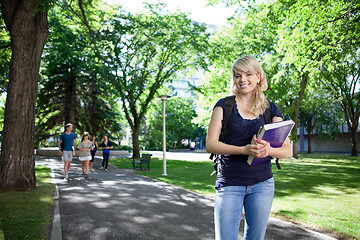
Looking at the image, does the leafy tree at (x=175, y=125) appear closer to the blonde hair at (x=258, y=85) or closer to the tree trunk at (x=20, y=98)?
the tree trunk at (x=20, y=98)

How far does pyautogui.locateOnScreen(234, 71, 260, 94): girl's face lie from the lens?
2395 millimetres

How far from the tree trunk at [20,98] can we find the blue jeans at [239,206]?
8.11 meters

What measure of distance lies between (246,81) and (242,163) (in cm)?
63

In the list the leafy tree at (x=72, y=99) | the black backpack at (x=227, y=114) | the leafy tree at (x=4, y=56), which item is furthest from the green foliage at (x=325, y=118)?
the black backpack at (x=227, y=114)

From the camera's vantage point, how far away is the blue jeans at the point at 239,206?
225 centimetres

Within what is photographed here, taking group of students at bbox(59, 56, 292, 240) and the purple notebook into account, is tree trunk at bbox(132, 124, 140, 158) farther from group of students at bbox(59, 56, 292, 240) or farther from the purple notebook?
the purple notebook

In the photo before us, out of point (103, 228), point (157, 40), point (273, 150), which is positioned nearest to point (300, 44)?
point (103, 228)

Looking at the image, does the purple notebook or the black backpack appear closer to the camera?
the purple notebook

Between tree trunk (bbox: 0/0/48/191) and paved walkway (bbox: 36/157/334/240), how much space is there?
4.36 feet

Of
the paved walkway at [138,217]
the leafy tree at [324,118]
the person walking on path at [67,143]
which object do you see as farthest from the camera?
the leafy tree at [324,118]

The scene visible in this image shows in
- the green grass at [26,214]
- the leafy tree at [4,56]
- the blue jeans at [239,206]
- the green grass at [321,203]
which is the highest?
the leafy tree at [4,56]

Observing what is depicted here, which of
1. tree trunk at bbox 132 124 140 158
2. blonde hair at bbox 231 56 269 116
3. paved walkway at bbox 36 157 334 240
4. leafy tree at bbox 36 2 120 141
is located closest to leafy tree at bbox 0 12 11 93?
leafy tree at bbox 36 2 120 141

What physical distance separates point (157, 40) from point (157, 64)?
304 centimetres

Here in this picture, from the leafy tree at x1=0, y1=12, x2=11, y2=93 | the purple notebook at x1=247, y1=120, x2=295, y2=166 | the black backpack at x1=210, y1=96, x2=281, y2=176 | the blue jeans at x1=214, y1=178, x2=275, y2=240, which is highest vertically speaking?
the leafy tree at x1=0, y1=12, x2=11, y2=93
